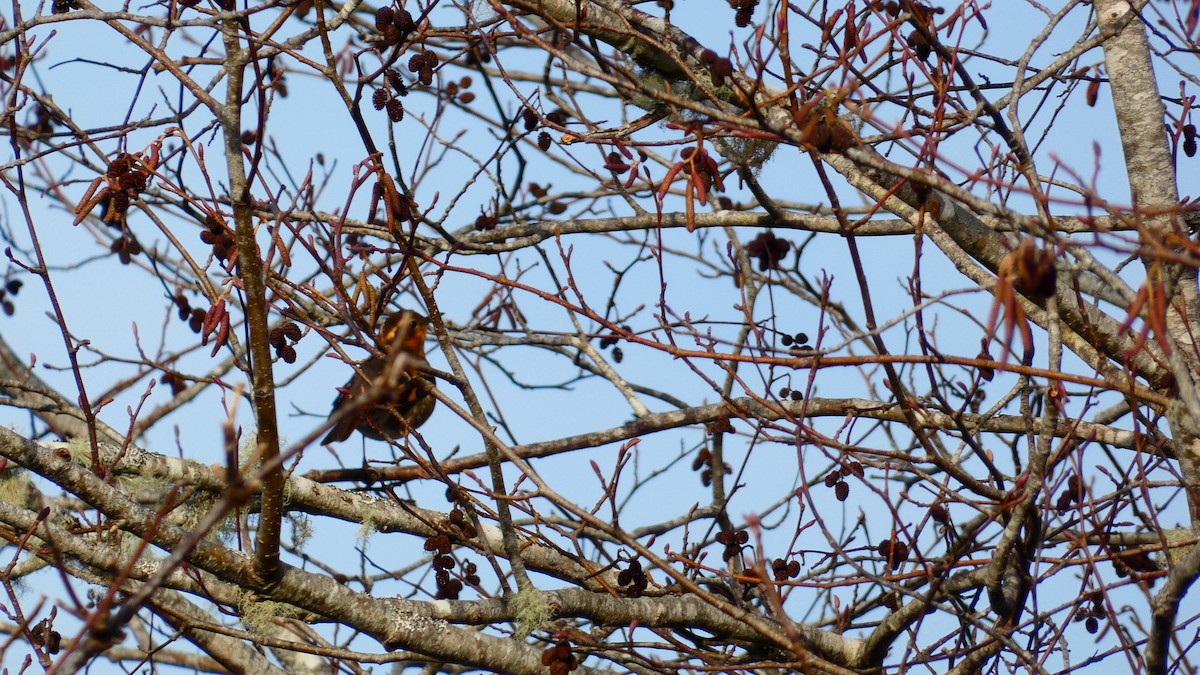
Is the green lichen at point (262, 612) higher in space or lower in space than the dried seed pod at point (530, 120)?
lower

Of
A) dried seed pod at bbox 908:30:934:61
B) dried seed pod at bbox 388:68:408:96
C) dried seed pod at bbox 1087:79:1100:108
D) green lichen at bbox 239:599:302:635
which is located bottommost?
green lichen at bbox 239:599:302:635

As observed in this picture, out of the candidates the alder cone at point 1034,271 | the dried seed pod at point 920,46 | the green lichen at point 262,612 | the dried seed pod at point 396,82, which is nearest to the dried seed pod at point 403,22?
the dried seed pod at point 396,82

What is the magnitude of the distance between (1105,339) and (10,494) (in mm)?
4047

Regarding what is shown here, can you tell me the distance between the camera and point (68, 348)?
2.89 m

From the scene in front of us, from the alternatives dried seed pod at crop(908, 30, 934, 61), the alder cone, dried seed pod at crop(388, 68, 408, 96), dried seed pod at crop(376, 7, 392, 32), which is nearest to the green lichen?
dried seed pod at crop(388, 68, 408, 96)

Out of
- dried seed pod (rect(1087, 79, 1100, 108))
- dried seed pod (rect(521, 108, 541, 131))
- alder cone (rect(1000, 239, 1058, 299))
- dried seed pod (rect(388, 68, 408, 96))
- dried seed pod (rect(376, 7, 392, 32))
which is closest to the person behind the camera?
alder cone (rect(1000, 239, 1058, 299))

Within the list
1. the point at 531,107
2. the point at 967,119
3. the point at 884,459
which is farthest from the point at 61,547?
the point at 967,119

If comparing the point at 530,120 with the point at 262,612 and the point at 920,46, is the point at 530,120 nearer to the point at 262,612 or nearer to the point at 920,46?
the point at 920,46

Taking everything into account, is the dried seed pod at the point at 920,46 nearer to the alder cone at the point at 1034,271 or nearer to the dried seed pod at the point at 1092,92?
the dried seed pod at the point at 1092,92

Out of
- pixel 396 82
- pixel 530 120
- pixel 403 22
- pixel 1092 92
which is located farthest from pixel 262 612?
pixel 1092 92

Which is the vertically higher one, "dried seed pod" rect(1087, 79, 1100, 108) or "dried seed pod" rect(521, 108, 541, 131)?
"dried seed pod" rect(1087, 79, 1100, 108)

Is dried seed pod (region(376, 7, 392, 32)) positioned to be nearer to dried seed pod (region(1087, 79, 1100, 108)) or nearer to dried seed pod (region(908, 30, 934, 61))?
dried seed pod (region(908, 30, 934, 61))

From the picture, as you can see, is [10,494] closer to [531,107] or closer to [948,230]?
[531,107]

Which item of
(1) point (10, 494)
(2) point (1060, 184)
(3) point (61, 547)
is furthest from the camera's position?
(1) point (10, 494)
